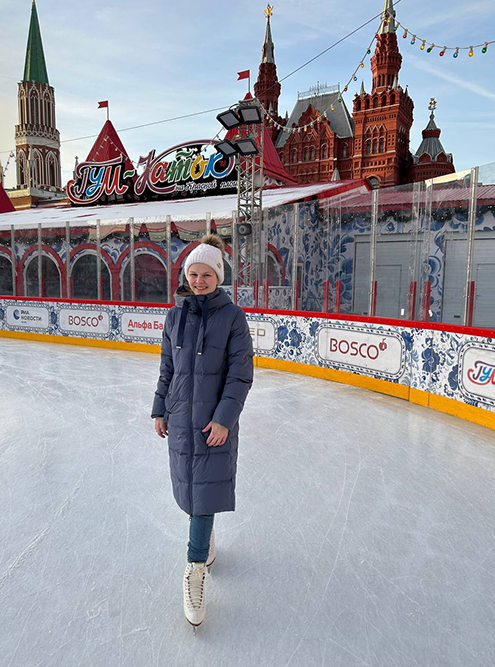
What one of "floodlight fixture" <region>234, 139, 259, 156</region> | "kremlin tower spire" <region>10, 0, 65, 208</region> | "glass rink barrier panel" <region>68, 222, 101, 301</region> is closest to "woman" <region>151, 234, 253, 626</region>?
"floodlight fixture" <region>234, 139, 259, 156</region>

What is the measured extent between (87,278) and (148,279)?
1.34m

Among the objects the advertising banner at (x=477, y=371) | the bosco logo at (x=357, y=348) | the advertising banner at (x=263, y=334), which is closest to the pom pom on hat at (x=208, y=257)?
the advertising banner at (x=477, y=371)

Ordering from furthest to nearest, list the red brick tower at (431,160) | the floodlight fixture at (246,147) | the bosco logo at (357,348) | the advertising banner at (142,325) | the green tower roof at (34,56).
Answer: the green tower roof at (34,56)
the red brick tower at (431,160)
the advertising banner at (142,325)
the floodlight fixture at (246,147)
the bosco logo at (357,348)

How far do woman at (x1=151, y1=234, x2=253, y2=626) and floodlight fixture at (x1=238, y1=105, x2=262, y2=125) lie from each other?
548 centimetres

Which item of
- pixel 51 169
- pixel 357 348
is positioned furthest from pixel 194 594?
pixel 51 169

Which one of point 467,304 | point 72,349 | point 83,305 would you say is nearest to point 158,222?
point 83,305

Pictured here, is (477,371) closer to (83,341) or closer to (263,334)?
(263,334)

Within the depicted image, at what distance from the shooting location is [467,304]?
434 cm

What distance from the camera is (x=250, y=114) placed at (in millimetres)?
6562

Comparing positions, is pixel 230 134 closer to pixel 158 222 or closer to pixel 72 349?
pixel 158 222

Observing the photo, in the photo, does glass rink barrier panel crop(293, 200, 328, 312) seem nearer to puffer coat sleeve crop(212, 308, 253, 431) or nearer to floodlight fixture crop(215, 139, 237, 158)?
floodlight fixture crop(215, 139, 237, 158)

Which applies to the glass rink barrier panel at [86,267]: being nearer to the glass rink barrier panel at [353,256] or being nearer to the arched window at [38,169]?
the glass rink barrier panel at [353,256]

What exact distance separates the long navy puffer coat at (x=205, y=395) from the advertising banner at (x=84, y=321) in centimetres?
704

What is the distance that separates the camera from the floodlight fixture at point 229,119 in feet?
21.7
